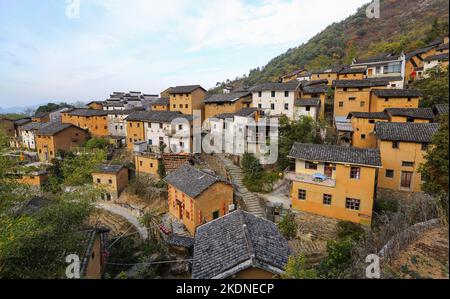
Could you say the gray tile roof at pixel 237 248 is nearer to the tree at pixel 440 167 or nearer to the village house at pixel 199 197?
the tree at pixel 440 167

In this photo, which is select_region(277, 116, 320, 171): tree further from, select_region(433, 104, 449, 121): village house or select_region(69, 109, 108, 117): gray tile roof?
select_region(69, 109, 108, 117): gray tile roof

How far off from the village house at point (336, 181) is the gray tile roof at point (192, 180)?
17.2ft

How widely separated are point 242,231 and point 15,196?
9.48 metres

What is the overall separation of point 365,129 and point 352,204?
914 centimetres

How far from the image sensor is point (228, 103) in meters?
30.7

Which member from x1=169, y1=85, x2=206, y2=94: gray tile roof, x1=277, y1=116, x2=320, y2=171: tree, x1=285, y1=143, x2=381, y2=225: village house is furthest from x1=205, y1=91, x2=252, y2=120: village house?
x1=285, y1=143, x2=381, y2=225: village house

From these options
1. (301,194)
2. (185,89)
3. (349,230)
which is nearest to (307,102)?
(301,194)

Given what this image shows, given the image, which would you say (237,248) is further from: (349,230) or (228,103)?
(228,103)

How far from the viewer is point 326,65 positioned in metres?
51.3

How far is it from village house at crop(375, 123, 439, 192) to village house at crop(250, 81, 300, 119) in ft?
33.7

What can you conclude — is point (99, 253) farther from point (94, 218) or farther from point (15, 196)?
point (94, 218)

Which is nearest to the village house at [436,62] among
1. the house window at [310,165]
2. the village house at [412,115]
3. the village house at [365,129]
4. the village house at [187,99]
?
the village house at [412,115]

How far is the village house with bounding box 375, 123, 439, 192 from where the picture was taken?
16.8m

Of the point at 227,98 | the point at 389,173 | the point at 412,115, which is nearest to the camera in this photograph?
the point at 389,173
